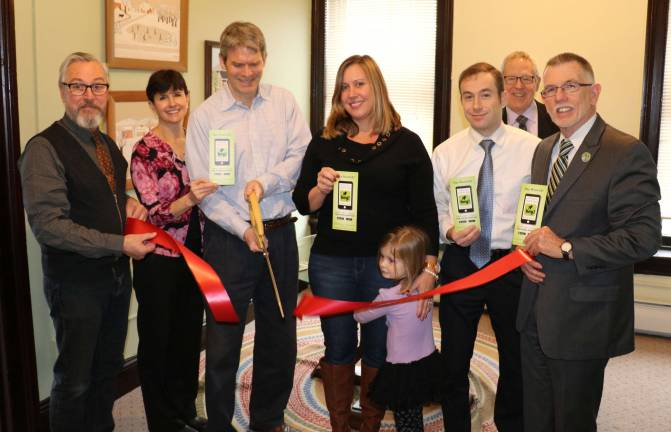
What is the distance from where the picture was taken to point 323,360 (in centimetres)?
279

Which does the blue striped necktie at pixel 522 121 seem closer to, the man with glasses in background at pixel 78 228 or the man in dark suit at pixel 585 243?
the man in dark suit at pixel 585 243

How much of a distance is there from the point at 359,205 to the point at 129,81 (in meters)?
1.70

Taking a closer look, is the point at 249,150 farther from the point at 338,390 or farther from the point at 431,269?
the point at 338,390

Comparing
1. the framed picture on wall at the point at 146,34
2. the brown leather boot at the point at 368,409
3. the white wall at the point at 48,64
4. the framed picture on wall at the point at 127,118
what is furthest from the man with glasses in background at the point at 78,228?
the brown leather boot at the point at 368,409

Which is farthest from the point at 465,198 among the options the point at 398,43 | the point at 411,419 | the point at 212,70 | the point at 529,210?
the point at 398,43

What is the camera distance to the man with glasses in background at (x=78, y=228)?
93.4 inches

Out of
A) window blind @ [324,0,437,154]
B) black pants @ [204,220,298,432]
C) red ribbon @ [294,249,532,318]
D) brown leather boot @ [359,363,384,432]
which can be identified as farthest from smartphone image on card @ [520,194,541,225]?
window blind @ [324,0,437,154]

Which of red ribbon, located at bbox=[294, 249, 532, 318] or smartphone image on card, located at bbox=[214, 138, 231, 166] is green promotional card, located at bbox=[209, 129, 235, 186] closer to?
smartphone image on card, located at bbox=[214, 138, 231, 166]

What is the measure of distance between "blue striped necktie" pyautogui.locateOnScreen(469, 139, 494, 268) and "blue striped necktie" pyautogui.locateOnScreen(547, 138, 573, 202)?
1.04 feet

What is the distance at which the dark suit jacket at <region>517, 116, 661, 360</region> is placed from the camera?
6.69ft

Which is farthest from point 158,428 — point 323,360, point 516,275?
point 516,275

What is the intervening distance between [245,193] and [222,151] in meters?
0.19

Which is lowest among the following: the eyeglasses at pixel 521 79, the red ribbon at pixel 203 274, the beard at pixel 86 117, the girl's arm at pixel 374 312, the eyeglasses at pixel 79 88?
the girl's arm at pixel 374 312

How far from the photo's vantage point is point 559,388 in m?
2.22
